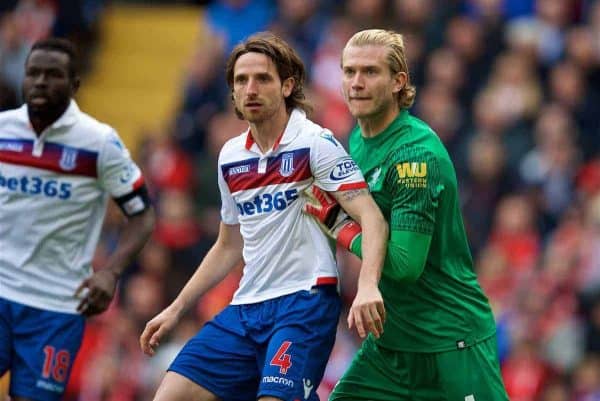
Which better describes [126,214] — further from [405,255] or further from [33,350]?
[405,255]

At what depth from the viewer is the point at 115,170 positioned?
8.79m

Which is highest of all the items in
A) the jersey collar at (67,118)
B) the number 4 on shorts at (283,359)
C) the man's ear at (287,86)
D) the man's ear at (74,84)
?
the man's ear at (287,86)

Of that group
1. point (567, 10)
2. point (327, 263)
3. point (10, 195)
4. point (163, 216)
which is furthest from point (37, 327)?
point (567, 10)

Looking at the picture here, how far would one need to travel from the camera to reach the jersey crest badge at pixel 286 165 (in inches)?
300

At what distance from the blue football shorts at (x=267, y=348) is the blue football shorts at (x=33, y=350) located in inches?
48.1

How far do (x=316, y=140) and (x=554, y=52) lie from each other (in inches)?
A: 298

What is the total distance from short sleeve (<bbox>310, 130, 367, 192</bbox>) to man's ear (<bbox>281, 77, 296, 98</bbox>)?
0.31m

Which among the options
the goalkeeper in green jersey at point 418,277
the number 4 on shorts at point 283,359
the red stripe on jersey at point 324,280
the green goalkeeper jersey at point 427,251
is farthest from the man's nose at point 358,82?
the number 4 on shorts at point 283,359

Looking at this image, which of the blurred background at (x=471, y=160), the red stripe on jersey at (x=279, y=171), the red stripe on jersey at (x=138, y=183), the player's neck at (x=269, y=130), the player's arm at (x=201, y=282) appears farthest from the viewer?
the blurred background at (x=471, y=160)

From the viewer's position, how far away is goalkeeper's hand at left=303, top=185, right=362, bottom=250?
24.7 ft

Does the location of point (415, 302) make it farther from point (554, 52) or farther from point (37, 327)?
point (554, 52)

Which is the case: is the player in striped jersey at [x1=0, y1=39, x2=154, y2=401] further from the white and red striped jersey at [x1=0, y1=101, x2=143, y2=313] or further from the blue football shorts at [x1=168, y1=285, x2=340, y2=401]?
the blue football shorts at [x1=168, y1=285, x2=340, y2=401]

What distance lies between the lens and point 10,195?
343 inches

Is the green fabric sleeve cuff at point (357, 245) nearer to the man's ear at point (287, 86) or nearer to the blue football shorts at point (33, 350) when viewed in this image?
the man's ear at point (287, 86)
